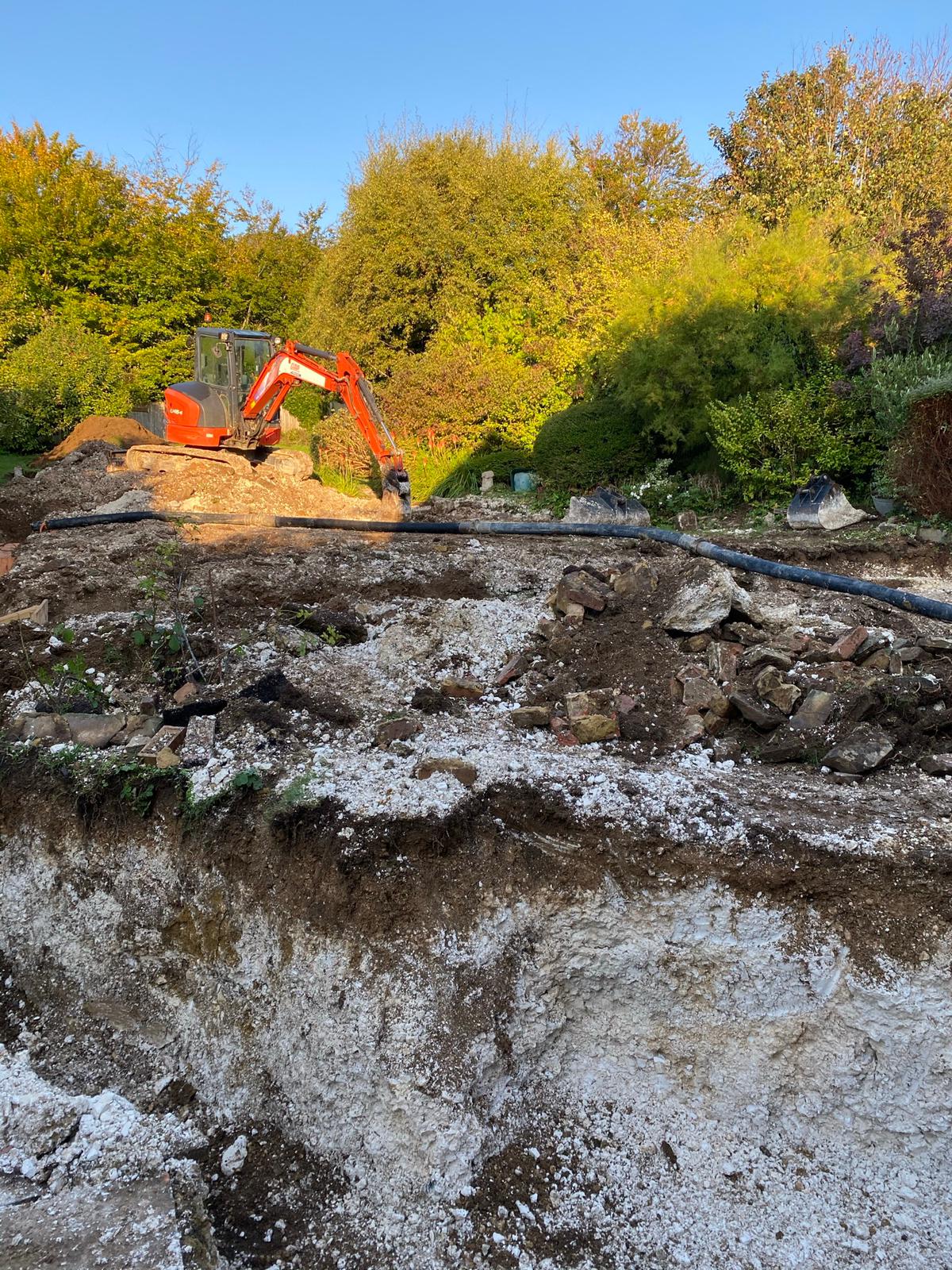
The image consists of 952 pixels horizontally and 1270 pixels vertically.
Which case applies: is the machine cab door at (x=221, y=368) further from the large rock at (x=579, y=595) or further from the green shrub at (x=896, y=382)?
the green shrub at (x=896, y=382)

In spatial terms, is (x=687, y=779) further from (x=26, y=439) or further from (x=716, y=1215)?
(x=26, y=439)

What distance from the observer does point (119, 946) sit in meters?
3.59

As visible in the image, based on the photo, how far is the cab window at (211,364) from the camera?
39.3 feet

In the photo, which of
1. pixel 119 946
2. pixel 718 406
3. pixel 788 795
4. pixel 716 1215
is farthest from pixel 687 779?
pixel 718 406

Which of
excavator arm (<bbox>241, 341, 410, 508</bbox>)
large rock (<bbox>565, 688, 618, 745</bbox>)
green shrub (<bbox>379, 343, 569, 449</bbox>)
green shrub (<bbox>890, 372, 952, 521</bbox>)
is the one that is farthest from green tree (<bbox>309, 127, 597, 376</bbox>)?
large rock (<bbox>565, 688, 618, 745</bbox>)

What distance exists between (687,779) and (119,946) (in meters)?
2.79

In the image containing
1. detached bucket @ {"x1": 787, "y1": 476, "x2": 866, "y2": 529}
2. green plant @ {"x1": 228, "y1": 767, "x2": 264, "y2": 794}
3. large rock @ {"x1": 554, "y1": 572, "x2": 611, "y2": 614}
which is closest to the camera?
green plant @ {"x1": 228, "y1": 767, "x2": 264, "y2": 794}

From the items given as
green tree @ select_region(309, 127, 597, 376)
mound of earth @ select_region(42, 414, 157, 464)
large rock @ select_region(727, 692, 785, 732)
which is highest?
green tree @ select_region(309, 127, 597, 376)

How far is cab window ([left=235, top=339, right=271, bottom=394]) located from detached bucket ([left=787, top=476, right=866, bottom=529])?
811 cm

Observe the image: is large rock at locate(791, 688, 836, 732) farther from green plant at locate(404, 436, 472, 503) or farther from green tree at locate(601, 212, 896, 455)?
green plant at locate(404, 436, 472, 503)

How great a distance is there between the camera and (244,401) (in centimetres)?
1198

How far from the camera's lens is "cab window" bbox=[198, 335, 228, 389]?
11969 millimetres

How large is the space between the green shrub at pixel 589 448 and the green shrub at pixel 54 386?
12052 mm

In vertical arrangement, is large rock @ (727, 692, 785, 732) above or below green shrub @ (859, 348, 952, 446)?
below
